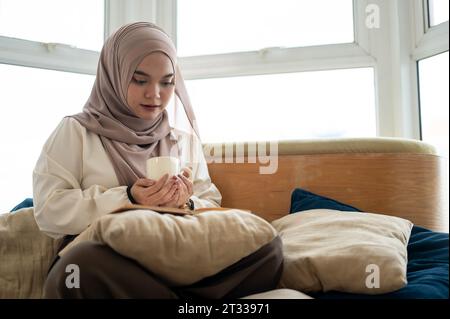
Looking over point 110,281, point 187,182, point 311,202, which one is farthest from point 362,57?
point 110,281

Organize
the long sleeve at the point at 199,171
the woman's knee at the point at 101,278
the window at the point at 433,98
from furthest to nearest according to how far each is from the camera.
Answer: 1. the window at the point at 433,98
2. the long sleeve at the point at 199,171
3. the woman's knee at the point at 101,278

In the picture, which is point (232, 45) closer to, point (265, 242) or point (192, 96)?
point (192, 96)

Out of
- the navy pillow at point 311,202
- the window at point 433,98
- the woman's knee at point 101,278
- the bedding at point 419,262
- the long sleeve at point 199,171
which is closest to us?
the woman's knee at point 101,278

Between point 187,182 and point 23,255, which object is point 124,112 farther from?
point 23,255

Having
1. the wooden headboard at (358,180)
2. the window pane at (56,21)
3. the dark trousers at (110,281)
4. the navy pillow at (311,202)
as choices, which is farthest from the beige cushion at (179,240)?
the window pane at (56,21)

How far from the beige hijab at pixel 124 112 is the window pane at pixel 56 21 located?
0.65m

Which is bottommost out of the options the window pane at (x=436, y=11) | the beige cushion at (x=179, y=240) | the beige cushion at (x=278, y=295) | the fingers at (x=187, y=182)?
the beige cushion at (x=278, y=295)

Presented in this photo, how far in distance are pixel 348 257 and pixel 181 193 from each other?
0.44m

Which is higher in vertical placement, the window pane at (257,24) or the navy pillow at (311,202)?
the window pane at (257,24)

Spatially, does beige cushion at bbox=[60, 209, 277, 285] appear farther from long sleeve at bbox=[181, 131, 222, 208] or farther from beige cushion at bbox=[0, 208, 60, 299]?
long sleeve at bbox=[181, 131, 222, 208]

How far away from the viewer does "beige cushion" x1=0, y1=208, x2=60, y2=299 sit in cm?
123

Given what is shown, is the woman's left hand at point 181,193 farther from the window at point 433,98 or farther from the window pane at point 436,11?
the window pane at point 436,11

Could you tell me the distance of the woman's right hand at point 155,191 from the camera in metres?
1.16
